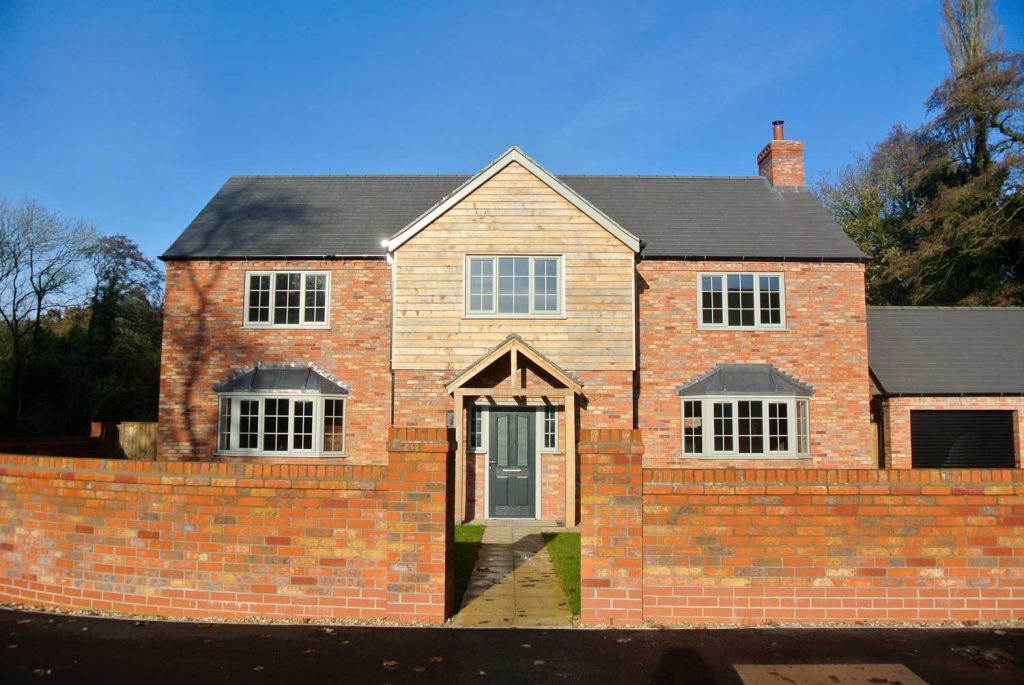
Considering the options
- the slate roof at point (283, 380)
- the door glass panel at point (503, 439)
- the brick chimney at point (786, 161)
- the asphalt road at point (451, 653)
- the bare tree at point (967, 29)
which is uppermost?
the bare tree at point (967, 29)

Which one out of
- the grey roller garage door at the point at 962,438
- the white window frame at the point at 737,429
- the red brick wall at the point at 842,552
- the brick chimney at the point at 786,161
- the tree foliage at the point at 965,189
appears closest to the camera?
the red brick wall at the point at 842,552

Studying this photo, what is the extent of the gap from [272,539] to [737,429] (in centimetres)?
1138

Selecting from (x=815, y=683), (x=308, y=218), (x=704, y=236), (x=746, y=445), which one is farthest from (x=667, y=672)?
(x=308, y=218)

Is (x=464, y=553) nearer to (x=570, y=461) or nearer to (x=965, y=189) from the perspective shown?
(x=570, y=461)

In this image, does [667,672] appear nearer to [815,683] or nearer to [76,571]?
[815,683]

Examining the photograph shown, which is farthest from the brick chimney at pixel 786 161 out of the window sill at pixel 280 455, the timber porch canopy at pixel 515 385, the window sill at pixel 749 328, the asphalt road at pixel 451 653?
the asphalt road at pixel 451 653

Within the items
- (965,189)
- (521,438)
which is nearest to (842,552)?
(521,438)

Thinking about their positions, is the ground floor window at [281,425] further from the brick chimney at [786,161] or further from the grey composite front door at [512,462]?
the brick chimney at [786,161]

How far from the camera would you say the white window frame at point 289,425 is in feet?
52.4

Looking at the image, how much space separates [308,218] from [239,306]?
3068mm

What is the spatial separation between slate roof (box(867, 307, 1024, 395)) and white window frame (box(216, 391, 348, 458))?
1274cm

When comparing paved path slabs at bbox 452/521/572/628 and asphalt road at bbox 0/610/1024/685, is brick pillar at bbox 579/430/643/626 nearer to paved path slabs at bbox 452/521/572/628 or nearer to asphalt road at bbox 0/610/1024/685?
asphalt road at bbox 0/610/1024/685

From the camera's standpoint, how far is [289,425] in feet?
52.7

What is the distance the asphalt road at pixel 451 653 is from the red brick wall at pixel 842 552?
0.24m
